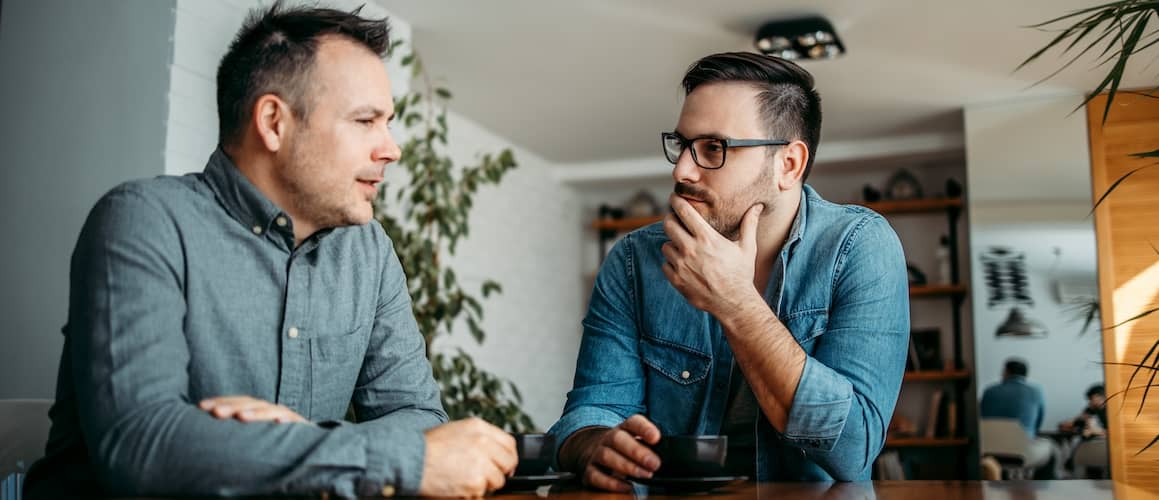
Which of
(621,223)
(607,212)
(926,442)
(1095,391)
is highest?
(607,212)

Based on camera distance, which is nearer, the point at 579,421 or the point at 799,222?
the point at 579,421

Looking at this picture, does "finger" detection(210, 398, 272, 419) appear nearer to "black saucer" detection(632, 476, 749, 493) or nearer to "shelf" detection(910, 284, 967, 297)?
"black saucer" detection(632, 476, 749, 493)

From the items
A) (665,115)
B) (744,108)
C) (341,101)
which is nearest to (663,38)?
(665,115)

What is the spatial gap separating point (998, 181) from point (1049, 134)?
1.17ft

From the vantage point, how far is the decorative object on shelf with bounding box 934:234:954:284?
634 centimetres

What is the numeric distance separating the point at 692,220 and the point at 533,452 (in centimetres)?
59

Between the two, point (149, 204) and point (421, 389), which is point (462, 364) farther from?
point (149, 204)

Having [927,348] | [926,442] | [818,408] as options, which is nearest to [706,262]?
[818,408]

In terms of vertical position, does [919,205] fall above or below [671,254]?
above

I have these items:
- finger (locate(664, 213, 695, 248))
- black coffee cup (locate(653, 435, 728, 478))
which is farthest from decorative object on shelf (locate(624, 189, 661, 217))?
black coffee cup (locate(653, 435, 728, 478))

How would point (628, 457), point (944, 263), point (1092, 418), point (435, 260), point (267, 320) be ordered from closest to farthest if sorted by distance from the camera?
point (628, 457)
point (267, 320)
point (435, 260)
point (1092, 418)
point (944, 263)

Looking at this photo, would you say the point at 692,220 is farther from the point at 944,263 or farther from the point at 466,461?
the point at 944,263

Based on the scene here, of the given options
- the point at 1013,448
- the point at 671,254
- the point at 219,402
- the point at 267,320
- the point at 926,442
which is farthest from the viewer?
the point at 926,442

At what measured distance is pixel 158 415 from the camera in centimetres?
111
